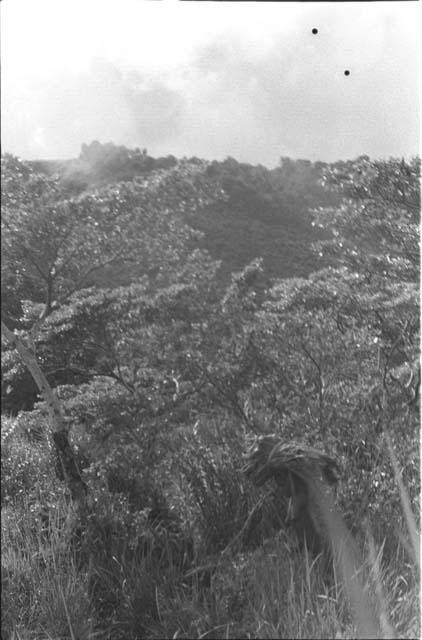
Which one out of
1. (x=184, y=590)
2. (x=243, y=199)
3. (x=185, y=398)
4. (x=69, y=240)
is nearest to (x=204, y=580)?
(x=184, y=590)

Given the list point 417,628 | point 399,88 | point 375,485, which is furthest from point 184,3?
point 417,628

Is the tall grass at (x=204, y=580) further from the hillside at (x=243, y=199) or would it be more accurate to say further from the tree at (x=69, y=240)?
the hillside at (x=243, y=199)

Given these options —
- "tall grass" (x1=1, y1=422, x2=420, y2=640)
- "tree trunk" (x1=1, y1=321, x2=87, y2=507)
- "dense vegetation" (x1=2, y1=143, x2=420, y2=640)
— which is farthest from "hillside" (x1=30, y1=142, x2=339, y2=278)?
"tall grass" (x1=1, y1=422, x2=420, y2=640)

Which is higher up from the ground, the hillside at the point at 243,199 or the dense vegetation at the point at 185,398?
the hillside at the point at 243,199

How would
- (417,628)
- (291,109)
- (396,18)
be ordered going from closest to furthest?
(417,628), (291,109), (396,18)

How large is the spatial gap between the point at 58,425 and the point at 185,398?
0.78 ft

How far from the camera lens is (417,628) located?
1.02 metres

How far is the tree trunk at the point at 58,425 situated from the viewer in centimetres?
116

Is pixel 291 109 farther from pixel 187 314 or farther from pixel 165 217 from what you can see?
pixel 187 314

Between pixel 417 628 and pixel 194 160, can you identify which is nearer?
pixel 417 628

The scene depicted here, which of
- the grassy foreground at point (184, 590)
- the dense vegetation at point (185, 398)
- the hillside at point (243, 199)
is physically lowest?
the grassy foreground at point (184, 590)

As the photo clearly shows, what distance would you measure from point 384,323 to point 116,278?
647 mm

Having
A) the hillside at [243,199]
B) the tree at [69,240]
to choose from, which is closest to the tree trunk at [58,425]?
the tree at [69,240]

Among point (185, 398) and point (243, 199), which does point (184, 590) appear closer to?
point (185, 398)
